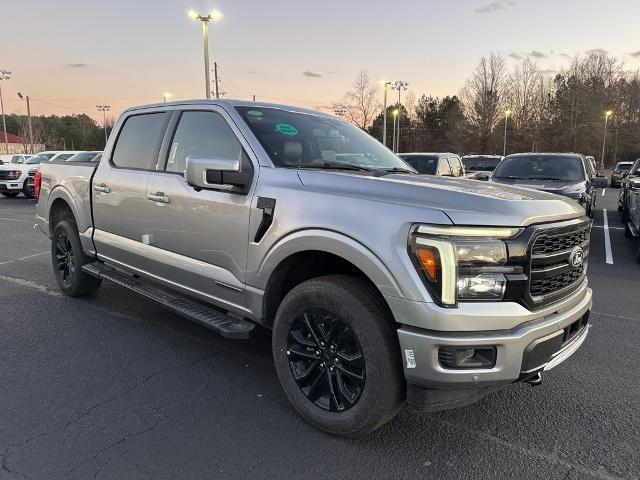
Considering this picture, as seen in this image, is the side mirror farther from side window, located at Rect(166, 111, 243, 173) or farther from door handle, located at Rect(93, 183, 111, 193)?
door handle, located at Rect(93, 183, 111, 193)

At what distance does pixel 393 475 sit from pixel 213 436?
1.06m

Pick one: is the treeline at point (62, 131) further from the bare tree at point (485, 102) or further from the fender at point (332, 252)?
the fender at point (332, 252)

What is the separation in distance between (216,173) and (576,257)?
2.23 m

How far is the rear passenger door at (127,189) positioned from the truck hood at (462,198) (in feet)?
6.06

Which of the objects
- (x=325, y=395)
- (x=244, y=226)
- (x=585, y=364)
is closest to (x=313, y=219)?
(x=244, y=226)

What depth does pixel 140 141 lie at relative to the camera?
4.59 meters

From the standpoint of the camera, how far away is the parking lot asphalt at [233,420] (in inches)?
104

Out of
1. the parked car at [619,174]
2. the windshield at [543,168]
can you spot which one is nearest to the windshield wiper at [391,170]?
the windshield at [543,168]

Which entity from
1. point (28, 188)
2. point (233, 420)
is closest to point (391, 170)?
point (233, 420)

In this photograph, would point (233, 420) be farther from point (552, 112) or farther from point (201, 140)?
point (552, 112)

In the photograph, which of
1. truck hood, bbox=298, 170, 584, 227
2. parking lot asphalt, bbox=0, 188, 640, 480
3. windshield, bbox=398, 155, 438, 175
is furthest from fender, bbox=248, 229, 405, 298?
windshield, bbox=398, 155, 438, 175

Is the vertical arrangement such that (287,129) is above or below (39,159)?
above

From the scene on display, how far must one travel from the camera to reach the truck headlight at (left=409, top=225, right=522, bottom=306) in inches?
93.5

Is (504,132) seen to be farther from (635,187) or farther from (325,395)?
(325,395)
